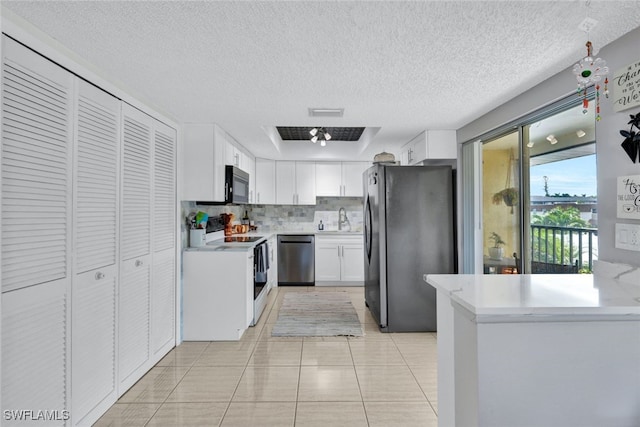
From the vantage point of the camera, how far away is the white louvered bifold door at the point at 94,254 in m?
1.69

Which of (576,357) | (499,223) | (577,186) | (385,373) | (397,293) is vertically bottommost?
(385,373)

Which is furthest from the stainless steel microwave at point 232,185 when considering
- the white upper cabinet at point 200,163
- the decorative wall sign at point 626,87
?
the decorative wall sign at point 626,87

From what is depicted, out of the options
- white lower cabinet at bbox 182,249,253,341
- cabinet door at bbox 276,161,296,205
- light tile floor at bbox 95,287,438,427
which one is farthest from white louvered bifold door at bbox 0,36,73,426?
cabinet door at bbox 276,161,296,205

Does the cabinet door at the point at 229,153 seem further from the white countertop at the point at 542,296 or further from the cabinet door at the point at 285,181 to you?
the white countertop at the point at 542,296

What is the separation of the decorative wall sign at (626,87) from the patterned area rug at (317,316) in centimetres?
264

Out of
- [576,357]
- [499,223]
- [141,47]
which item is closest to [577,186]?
[499,223]

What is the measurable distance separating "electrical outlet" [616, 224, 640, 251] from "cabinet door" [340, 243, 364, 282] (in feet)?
12.3

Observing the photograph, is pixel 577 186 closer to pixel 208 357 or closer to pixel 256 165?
pixel 208 357

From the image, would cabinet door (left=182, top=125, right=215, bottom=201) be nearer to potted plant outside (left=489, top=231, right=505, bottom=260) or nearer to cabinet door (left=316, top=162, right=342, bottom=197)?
cabinet door (left=316, top=162, right=342, bottom=197)

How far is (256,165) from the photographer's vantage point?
5.32m

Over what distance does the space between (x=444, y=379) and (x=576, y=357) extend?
1.77ft

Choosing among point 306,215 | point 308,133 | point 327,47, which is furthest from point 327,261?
point 327,47

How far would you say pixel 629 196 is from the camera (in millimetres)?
1498

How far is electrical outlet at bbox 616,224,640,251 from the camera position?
1.46 meters
